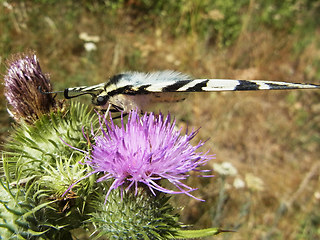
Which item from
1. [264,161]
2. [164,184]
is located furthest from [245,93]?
[164,184]

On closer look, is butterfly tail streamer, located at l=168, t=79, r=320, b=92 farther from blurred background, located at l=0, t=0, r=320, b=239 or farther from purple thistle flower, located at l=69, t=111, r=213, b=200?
blurred background, located at l=0, t=0, r=320, b=239

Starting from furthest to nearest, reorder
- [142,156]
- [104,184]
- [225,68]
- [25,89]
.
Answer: [225,68], [25,89], [104,184], [142,156]

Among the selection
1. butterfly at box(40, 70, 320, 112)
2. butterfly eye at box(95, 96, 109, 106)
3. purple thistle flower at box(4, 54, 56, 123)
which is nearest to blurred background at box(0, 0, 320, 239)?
butterfly at box(40, 70, 320, 112)

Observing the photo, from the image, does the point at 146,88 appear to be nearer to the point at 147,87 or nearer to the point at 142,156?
the point at 147,87

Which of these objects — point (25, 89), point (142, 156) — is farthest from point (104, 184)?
point (25, 89)

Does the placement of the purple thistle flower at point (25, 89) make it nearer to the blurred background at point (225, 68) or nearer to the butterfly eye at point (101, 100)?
the butterfly eye at point (101, 100)

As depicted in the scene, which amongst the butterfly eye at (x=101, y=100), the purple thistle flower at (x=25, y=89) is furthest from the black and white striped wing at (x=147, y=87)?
the purple thistle flower at (x=25, y=89)
